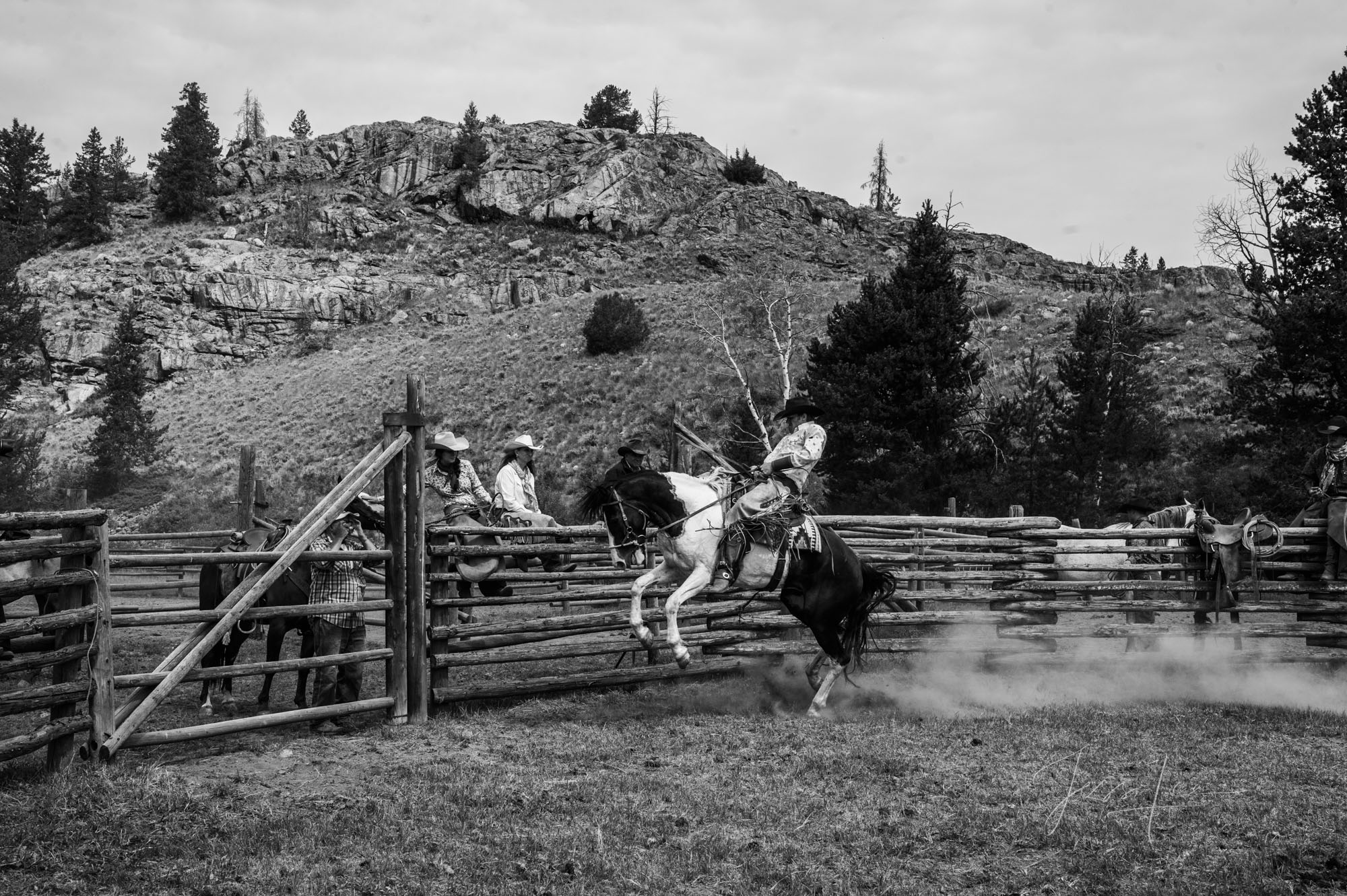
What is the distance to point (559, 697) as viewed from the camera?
34.5ft

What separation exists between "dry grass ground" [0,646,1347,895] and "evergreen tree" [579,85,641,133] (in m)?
103

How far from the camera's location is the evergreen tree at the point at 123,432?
145 ft

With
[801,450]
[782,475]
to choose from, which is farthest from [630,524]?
[801,450]

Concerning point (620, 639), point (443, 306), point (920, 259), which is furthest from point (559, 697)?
point (443, 306)

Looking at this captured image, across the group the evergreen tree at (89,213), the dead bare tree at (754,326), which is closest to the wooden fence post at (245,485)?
the dead bare tree at (754,326)

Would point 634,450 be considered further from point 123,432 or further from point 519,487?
point 123,432

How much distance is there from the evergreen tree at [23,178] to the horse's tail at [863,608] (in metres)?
84.9

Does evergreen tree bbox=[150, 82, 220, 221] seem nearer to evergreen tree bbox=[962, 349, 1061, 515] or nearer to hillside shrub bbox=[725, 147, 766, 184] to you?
hillside shrub bbox=[725, 147, 766, 184]

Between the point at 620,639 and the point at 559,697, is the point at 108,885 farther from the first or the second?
the point at 620,639

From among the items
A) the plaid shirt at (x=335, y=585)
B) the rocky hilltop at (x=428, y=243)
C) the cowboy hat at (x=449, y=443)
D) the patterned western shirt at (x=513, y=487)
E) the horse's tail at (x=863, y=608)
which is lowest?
the horse's tail at (x=863, y=608)

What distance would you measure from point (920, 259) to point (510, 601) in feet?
88.4

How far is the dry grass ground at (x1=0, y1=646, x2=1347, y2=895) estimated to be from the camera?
17.4ft

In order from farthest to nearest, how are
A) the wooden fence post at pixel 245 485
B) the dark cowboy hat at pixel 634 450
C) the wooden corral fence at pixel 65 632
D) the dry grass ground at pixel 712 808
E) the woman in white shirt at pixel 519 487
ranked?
the wooden fence post at pixel 245 485
the woman in white shirt at pixel 519 487
the dark cowboy hat at pixel 634 450
the wooden corral fence at pixel 65 632
the dry grass ground at pixel 712 808

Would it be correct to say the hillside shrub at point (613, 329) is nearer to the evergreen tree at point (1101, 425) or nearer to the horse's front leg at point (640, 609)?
the evergreen tree at point (1101, 425)
